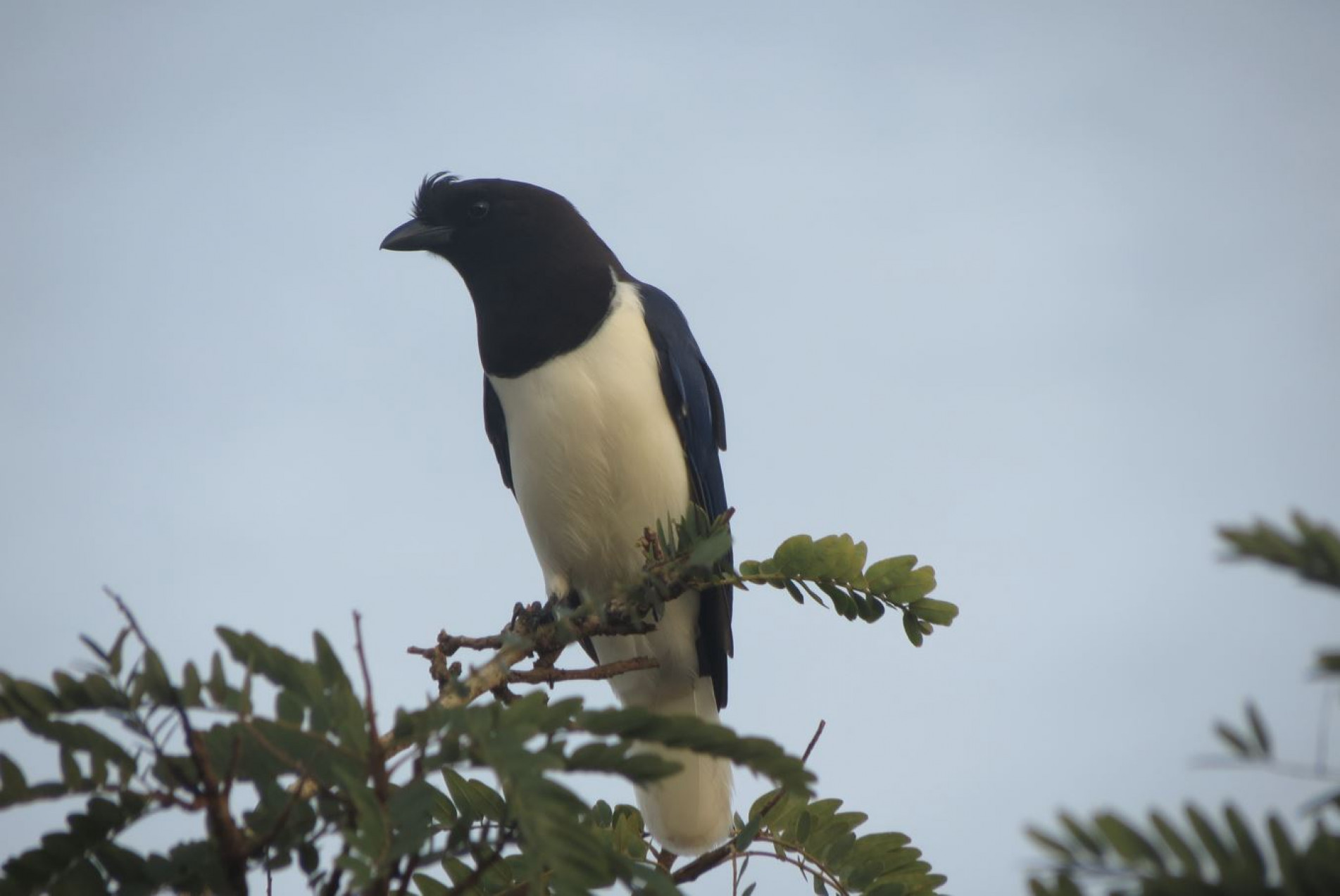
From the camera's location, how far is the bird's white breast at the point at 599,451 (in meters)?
5.73

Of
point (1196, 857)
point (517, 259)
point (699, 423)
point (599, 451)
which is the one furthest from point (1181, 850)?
point (517, 259)

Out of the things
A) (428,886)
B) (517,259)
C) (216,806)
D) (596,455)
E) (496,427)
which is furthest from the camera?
(496,427)

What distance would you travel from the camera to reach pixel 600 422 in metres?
5.72

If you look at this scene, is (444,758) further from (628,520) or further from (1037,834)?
(628,520)

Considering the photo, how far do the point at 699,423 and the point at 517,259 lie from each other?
3.89 ft

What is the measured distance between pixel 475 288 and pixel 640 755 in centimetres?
447

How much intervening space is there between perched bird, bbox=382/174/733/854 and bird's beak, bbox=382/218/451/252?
0.07ft

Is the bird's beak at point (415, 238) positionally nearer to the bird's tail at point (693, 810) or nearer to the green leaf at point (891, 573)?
the bird's tail at point (693, 810)

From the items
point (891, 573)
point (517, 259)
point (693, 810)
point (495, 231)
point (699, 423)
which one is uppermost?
point (495, 231)

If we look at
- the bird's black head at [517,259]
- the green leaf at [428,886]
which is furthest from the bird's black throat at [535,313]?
the green leaf at [428,886]

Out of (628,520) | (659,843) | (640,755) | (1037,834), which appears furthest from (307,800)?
(628,520)

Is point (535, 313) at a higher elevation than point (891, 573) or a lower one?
higher

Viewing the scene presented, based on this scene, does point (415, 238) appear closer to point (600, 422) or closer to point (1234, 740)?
point (600, 422)

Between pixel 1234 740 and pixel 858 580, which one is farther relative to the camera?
pixel 858 580
